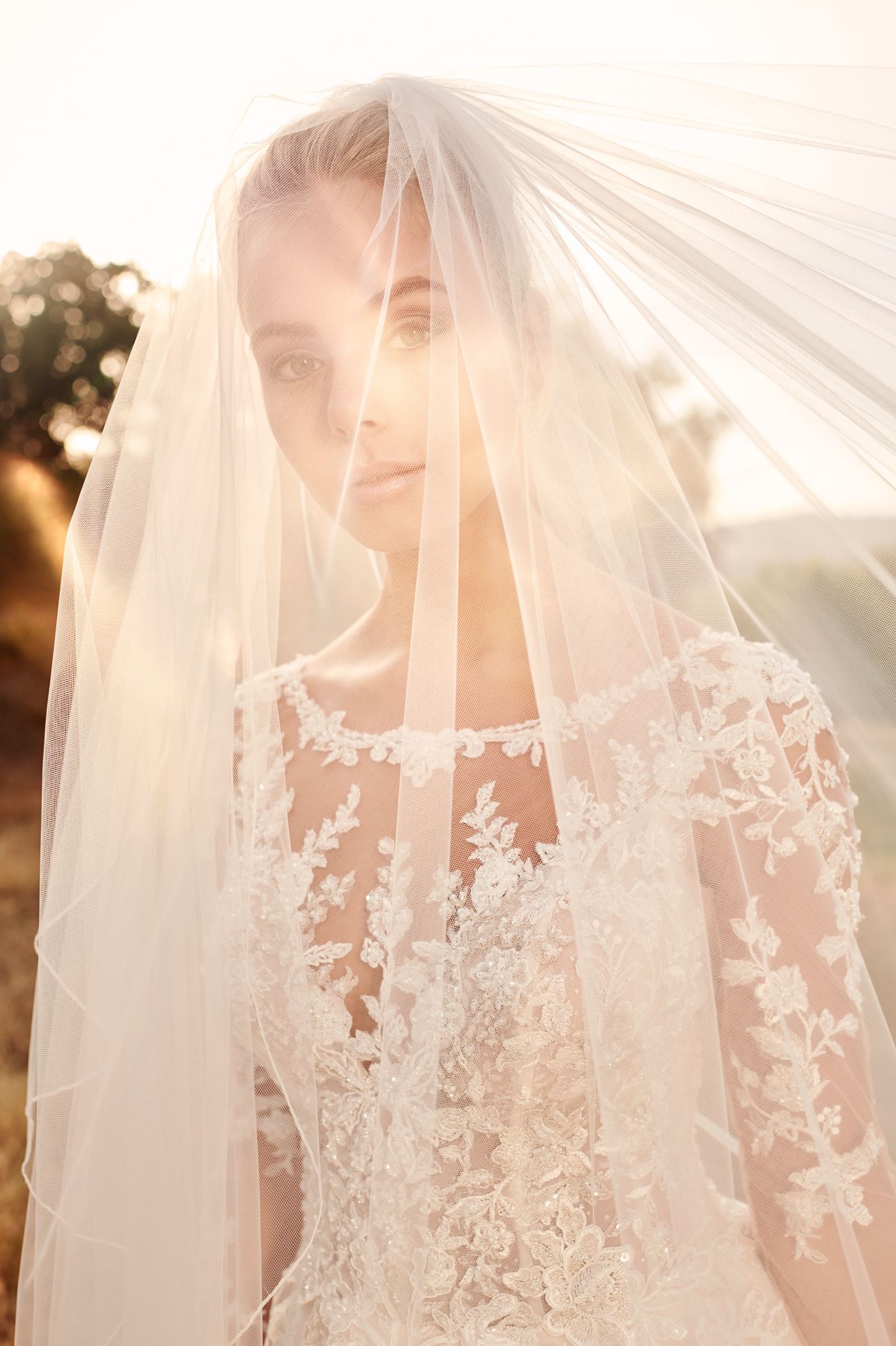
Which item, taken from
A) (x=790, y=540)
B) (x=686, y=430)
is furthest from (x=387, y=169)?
(x=790, y=540)

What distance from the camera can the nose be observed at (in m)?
1.07

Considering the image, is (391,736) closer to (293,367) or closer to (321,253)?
(293,367)

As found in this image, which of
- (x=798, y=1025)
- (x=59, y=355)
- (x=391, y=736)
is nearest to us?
(x=798, y=1025)

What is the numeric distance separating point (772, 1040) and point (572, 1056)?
0.22 meters

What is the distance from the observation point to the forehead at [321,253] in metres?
1.07

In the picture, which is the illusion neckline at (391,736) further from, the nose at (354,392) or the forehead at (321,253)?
the forehead at (321,253)

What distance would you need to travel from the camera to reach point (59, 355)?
215cm

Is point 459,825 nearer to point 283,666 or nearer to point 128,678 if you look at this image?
point 128,678

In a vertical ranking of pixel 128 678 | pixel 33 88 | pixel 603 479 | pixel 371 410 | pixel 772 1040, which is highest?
pixel 33 88

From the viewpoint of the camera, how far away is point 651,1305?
88cm

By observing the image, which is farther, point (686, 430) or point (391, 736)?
point (391, 736)

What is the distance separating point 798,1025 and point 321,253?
93 cm

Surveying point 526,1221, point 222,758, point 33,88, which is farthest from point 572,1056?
point 33,88

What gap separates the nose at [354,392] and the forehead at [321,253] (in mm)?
48
